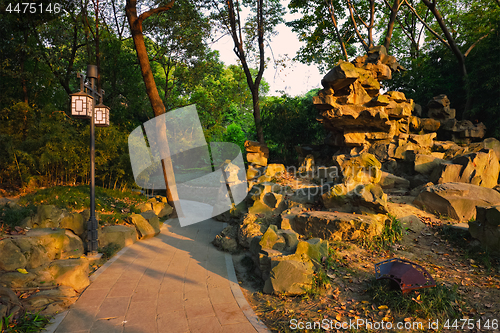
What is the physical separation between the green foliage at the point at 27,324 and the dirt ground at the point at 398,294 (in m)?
2.44

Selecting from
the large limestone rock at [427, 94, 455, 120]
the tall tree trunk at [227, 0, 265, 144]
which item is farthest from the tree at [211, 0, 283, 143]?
the large limestone rock at [427, 94, 455, 120]

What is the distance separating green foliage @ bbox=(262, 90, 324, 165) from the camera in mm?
12445

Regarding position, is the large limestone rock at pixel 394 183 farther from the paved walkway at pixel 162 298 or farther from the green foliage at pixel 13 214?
the green foliage at pixel 13 214

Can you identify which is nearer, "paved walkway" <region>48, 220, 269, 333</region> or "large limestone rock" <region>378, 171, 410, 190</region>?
"paved walkway" <region>48, 220, 269, 333</region>

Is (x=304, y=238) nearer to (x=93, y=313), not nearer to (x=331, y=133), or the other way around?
(x=93, y=313)

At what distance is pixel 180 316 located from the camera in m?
3.63

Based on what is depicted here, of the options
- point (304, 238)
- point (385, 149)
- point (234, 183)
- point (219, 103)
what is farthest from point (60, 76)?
point (385, 149)

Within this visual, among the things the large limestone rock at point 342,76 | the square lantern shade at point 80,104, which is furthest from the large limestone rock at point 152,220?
the large limestone rock at point 342,76

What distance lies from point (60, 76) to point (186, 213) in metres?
7.71

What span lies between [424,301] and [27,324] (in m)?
4.43

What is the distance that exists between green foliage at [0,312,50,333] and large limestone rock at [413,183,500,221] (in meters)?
6.96

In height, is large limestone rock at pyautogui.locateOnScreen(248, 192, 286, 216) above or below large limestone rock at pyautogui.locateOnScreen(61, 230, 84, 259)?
above

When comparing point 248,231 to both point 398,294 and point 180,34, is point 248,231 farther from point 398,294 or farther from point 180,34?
point 180,34

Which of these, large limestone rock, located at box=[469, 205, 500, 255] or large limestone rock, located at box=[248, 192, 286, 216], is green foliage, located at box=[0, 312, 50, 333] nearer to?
large limestone rock, located at box=[248, 192, 286, 216]
